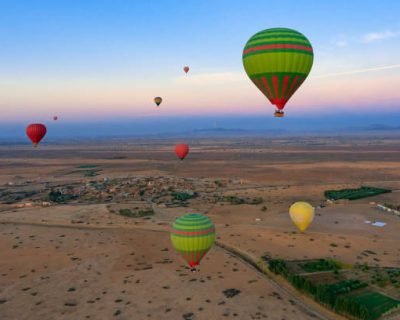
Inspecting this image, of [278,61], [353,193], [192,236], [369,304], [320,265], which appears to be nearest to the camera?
[369,304]

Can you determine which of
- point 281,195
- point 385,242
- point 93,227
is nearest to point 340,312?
point 385,242

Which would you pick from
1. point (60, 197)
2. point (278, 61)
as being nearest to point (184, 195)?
point (60, 197)

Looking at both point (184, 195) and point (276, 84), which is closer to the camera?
point (276, 84)

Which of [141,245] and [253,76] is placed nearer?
[253,76]

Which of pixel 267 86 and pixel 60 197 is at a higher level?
pixel 267 86

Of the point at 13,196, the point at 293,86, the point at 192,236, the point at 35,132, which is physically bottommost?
the point at 13,196

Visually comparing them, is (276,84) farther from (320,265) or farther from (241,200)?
(241,200)

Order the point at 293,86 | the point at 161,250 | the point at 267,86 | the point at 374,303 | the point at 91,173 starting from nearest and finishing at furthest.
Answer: the point at 374,303 < the point at 267,86 < the point at 293,86 < the point at 161,250 < the point at 91,173

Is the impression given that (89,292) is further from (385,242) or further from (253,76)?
(385,242)
